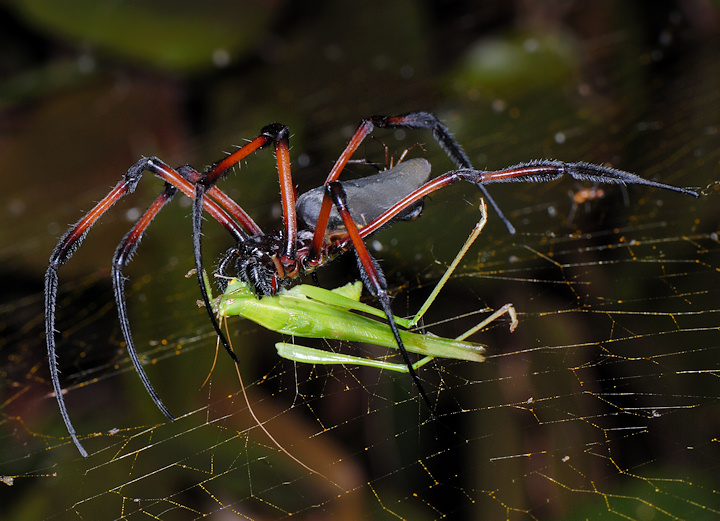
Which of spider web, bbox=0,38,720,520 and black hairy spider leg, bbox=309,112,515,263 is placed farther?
black hairy spider leg, bbox=309,112,515,263

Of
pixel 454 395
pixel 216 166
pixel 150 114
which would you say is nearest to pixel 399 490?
pixel 454 395

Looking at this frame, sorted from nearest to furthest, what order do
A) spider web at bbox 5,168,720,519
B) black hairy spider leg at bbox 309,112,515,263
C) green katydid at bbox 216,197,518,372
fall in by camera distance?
Result: spider web at bbox 5,168,720,519, green katydid at bbox 216,197,518,372, black hairy spider leg at bbox 309,112,515,263

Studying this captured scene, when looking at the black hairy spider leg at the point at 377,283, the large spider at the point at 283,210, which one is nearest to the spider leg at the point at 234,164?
the large spider at the point at 283,210

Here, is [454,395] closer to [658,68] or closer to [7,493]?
[7,493]

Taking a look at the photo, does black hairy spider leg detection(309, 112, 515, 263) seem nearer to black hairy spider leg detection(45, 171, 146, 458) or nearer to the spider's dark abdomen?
the spider's dark abdomen

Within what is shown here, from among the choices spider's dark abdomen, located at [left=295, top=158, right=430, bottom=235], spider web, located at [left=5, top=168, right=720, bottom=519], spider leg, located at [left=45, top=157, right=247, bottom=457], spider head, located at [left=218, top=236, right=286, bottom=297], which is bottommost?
spider web, located at [left=5, top=168, right=720, bottom=519]

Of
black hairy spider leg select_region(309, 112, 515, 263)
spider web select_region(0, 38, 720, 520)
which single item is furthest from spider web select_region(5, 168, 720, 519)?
black hairy spider leg select_region(309, 112, 515, 263)
